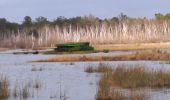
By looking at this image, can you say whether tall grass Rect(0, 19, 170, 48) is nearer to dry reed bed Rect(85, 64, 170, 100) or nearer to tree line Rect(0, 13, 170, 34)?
tree line Rect(0, 13, 170, 34)

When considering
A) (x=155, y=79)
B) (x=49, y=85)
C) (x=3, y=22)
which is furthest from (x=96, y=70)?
(x=3, y=22)

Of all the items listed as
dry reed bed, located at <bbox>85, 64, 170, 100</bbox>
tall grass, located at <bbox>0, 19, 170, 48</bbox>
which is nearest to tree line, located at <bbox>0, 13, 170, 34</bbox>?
tall grass, located at <bbox>0, 19, 170, 48</bbox>

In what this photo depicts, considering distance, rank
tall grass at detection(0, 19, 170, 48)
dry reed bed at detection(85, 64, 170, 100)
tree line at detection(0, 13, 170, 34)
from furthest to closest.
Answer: tree line at detection(0, 13, 170, 34) → tall grass at detection(0, 19, 170, 48) → dry reed bed at detection(85, 64, 170, 100)

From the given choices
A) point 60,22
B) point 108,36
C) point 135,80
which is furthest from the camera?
point 60,22

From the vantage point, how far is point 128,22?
141125 mm

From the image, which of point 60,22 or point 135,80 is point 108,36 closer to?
point 60,22

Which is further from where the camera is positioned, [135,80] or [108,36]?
Result: [108,36]

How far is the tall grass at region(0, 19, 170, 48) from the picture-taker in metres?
113

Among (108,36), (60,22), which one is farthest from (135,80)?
(60,22)

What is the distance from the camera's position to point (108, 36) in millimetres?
116188

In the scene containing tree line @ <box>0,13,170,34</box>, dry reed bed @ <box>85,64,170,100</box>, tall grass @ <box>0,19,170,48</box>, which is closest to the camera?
dry reed bed @ <box>85,64,170,100</box>

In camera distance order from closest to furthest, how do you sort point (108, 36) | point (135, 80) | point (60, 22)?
1. point (135, 80)
2. point (108, 36)
3. point (60, 22)

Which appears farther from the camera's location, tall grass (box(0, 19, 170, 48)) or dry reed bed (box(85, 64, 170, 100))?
tall grass (box(0, 19, 170, 48))

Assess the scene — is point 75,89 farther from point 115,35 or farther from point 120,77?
point 115,35
